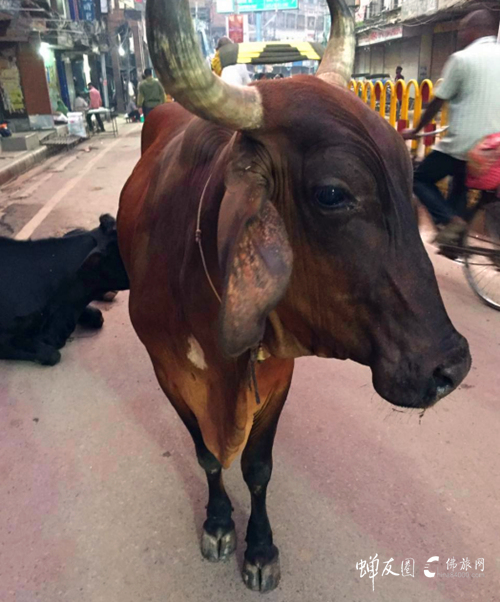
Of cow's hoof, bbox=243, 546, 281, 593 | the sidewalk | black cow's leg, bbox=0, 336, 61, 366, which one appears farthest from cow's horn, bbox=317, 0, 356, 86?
the sidewalk

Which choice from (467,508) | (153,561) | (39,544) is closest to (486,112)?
(467,508)

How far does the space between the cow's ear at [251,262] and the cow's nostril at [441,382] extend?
0.39m

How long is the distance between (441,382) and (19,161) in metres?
11.5

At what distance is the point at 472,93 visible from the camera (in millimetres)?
3688

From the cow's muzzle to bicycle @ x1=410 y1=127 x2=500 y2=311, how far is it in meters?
2.77

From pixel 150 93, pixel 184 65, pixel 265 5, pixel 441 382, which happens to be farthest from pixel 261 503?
pixel 265 5

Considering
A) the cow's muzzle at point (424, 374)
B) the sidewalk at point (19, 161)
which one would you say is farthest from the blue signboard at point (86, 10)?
the cow's muzzle at point (424, 374)

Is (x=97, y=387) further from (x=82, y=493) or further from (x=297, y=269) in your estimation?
(x=297, y=269)

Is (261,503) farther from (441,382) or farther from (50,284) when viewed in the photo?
(50,284)

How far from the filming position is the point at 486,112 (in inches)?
144

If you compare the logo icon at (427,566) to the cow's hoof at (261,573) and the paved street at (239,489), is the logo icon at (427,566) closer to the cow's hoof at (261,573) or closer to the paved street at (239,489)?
the paved street at (239,489)

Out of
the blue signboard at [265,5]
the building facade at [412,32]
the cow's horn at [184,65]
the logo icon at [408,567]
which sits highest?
the blue signboard at [265,5]

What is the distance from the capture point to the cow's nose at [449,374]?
1.24m

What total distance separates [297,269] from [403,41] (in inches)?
1059
